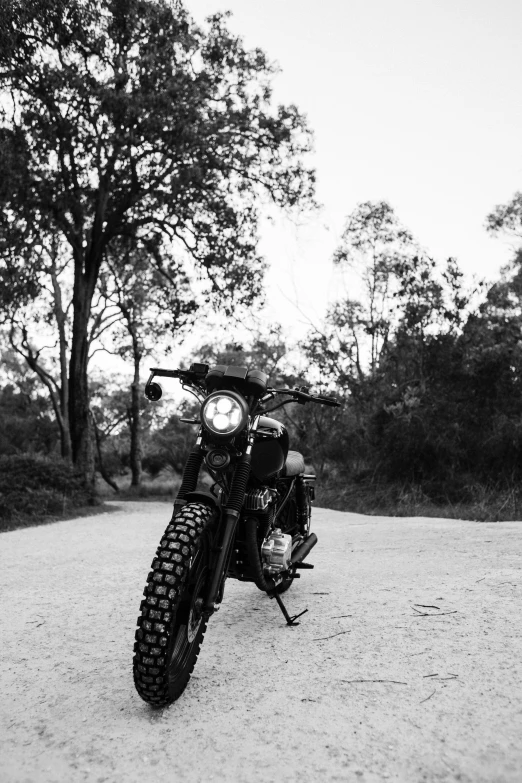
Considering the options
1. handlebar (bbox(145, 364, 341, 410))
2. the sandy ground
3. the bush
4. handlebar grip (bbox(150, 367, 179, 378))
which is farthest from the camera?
the bush

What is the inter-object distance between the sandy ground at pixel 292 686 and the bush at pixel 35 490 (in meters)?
5.69

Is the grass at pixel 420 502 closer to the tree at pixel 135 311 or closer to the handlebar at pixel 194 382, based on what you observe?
the handlebar at pixel 194 382

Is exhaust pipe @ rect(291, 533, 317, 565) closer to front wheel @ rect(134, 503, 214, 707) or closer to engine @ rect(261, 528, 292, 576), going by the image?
engine @ rect(261, 528, 292, 576)

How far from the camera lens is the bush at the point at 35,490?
10680 millimetres

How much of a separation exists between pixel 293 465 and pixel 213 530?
1.50 m

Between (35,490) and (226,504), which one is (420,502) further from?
(226,504)

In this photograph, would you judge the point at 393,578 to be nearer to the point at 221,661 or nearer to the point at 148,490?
the point at 221,661

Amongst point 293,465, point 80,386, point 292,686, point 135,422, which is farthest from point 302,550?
point 135,422

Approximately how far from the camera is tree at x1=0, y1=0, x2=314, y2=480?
40.5 feet

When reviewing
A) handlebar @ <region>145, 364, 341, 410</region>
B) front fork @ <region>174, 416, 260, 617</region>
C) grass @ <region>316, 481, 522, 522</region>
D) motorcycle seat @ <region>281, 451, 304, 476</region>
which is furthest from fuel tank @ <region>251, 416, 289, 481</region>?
grass @ <region>316, 481, 522, 522</region>

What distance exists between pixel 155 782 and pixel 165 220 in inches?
592

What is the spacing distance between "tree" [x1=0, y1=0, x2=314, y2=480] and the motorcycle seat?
30.5 ft

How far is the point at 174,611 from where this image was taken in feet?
8.32

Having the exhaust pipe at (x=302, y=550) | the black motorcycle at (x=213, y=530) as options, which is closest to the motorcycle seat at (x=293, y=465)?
the black motorcycle at (x=213, y=530)
